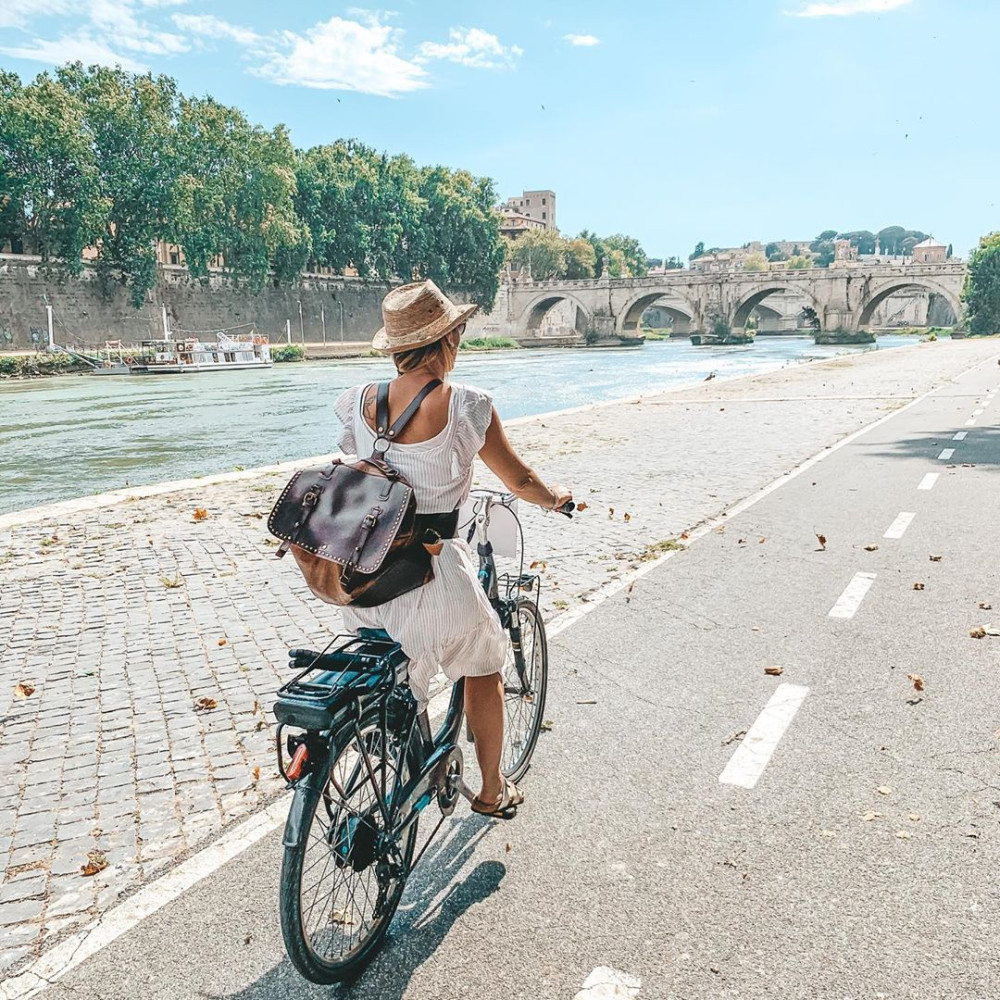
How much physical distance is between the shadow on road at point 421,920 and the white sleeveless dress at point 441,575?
0.61 metres

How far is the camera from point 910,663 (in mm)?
4512

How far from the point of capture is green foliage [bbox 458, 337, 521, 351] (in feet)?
263

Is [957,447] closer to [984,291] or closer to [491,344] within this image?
[984,291]

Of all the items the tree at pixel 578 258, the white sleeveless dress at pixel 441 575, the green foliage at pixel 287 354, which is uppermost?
the tree at pixel 578 258

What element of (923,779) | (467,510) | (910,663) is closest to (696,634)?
(910,663)

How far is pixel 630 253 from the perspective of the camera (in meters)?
154

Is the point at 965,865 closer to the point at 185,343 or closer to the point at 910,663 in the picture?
the point at 910,663

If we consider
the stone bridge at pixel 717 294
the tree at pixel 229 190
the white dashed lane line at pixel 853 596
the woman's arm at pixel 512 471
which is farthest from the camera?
the stone bridge at pixel 717 294

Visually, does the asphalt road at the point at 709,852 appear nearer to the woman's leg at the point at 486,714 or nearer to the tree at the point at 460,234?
the woman's leg at the point at 486,714

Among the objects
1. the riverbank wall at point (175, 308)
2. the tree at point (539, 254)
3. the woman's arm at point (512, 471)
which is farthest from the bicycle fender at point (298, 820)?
the tree at point (539, 254)

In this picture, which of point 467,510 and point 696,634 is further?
point 696,634

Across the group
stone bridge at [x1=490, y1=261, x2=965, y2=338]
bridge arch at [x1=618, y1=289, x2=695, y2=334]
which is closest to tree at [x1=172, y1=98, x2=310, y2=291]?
stone bridge at [x1=490, y1=261, x2=965, y2=338]

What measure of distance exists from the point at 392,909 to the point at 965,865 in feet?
5.45

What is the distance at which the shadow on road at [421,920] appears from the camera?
7.82 ft
